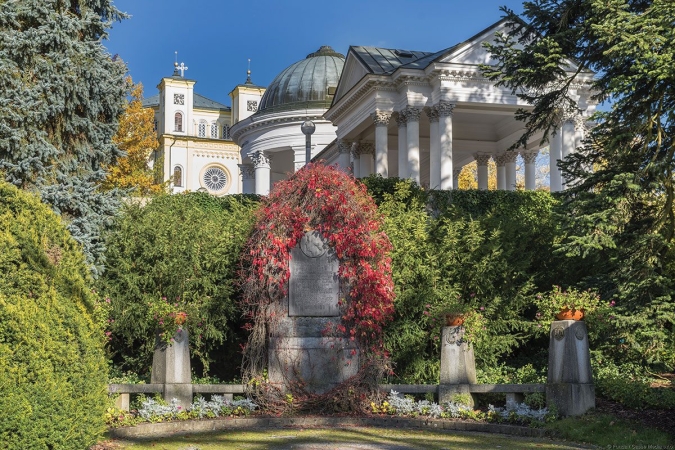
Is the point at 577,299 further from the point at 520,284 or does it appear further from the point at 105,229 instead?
the point at 105,229

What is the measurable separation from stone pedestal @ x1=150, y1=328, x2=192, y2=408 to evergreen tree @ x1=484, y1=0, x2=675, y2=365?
19.8 feet

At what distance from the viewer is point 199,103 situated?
10431 centimetres

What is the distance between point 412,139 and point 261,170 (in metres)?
20.9

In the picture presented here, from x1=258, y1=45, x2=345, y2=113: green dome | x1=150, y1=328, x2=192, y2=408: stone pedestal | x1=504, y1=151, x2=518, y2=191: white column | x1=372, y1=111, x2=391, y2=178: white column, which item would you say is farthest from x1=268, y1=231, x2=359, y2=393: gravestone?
x1=258, y1=45, x2=345, y2=113: green dome

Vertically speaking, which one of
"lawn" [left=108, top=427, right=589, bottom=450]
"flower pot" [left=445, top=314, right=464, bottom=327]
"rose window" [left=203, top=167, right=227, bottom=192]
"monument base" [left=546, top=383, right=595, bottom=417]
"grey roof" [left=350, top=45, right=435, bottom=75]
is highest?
"rose window" [left=203, top=167, right=227, bottom=192]

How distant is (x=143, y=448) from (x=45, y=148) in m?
9.77

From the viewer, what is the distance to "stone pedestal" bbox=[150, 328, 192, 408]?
1176 centimetres

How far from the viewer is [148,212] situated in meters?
16.3

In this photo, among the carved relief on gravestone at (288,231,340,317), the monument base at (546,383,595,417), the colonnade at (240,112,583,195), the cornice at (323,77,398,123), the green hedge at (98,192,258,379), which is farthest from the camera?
the cornice at (323,77,398,123)

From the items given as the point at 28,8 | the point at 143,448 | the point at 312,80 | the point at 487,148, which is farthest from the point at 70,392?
the point at 312,80

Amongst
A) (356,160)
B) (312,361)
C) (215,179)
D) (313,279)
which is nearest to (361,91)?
(356,160)

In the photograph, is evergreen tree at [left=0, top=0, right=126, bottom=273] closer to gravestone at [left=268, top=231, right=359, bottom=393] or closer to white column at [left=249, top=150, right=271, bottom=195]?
gravestone at [left=268, top=231, right=359, bottom=393]

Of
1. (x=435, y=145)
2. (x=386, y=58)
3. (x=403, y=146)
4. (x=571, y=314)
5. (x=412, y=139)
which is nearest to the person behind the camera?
(x=571, y=314)

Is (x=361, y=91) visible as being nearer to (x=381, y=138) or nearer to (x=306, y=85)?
(x=381, y=138)
